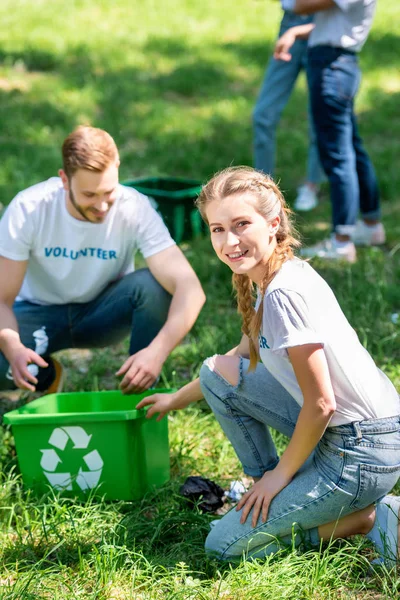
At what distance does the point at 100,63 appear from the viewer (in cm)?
730

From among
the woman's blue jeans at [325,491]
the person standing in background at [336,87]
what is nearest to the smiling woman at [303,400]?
the woman's blue jeans at [325,491]

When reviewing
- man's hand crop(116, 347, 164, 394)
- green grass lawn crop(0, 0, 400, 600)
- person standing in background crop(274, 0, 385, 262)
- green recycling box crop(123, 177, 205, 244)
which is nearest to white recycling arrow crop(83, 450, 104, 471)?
green grass lawn crop(0, 0, 400, 600)

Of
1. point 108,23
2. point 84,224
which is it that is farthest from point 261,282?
point 108,23

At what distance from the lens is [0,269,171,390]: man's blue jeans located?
2.98 m

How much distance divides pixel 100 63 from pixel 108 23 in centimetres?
100

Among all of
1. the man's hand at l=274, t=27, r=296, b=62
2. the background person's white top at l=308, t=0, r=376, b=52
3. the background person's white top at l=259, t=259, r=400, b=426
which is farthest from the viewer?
the man's hand at l=274, t=27, r=296, b=62

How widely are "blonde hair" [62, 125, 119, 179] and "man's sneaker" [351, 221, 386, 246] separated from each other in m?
2.19

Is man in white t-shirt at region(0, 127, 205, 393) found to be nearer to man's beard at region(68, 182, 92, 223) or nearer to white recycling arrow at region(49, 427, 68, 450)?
man's beard at region(68, 182, 92, 223)

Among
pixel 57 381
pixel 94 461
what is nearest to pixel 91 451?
pixel 94 461

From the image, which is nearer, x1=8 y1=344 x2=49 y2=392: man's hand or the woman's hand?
the woman's hand

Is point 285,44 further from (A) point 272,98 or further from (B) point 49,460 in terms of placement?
(B) point 49,460

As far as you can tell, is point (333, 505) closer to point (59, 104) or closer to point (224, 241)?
point (224, 241)

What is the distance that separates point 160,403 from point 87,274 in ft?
2.53

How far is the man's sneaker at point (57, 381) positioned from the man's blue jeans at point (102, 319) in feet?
0.16
